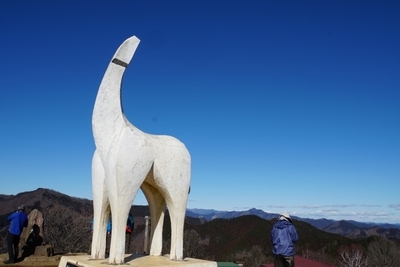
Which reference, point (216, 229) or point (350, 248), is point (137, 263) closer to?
point (350, 248)

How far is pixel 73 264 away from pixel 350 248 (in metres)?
35.1

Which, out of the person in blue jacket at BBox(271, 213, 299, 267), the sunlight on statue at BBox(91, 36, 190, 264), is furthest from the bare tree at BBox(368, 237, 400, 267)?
the sunlight on statue at BBox(91, 36, 190, 264)

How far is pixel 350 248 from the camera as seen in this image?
118ft

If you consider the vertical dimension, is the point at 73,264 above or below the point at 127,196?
below

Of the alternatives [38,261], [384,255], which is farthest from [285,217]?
[384,255]

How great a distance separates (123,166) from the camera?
6223 millimetres

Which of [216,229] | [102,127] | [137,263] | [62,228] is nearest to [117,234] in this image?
[137,263]

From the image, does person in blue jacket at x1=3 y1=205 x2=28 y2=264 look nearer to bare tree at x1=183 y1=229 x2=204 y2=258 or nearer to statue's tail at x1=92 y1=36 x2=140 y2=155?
statue's tail at x1=92 y1=36 x2=140 y2=155

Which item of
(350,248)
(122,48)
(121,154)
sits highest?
(122,48)

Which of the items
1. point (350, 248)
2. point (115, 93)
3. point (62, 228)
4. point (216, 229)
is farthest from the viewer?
point (216, 229)

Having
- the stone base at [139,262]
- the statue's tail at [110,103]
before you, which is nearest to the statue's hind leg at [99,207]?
the stone base at [139,262]

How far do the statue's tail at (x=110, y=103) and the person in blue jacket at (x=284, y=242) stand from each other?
11.4 feet

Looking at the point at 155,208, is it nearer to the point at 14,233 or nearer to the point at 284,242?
the point at 284,242

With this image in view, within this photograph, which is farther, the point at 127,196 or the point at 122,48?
the point at 122,48
